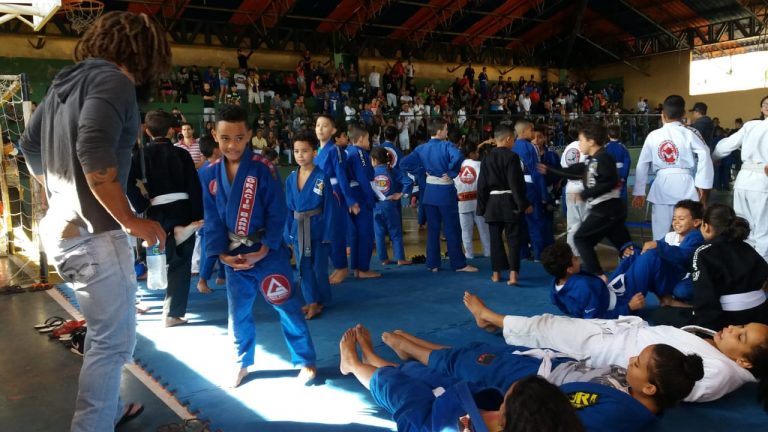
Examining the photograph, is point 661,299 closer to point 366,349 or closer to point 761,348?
point 761,348

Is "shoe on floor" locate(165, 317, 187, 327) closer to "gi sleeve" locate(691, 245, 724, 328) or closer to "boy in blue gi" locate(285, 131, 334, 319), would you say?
"boy in blue gi" locate(285, 131, 334, 319)

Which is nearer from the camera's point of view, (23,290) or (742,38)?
(23,290)

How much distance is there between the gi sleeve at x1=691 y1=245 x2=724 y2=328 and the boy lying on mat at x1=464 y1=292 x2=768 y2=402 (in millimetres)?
195

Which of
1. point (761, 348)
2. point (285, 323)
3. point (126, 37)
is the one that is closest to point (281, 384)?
point (285, 323)

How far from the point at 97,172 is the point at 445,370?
1.86 m

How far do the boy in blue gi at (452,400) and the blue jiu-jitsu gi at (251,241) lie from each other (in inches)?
14.0

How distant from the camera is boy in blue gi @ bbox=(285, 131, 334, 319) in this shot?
4.36 m

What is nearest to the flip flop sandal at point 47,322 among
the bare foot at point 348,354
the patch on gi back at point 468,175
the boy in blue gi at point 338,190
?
the boy in blue gi at point 338,190

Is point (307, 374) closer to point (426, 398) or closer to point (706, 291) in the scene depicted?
point (426, 398)

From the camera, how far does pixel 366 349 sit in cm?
307

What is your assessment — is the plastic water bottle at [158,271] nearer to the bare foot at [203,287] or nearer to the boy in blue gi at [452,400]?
the bare foot at [203,287]

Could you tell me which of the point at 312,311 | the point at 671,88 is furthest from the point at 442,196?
the point at 671,88

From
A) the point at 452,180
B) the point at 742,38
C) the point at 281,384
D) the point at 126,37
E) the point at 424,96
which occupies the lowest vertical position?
the point at 281,384

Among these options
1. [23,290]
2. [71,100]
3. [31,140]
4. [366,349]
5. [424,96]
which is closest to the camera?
[71,100]
